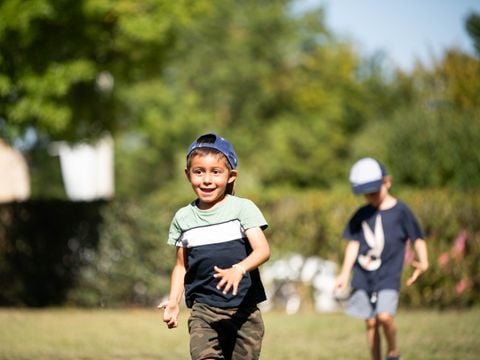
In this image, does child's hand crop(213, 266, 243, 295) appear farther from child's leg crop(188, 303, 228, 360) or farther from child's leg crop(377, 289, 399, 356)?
child's leg crop(377, 289, 399, 356)

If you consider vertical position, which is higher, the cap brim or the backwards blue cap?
the backwards blue cap

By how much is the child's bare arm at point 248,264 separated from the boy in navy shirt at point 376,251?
2.83 meters

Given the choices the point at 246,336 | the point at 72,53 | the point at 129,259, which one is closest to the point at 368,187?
the point at 246,336

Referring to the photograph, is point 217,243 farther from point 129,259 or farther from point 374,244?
point 129,259

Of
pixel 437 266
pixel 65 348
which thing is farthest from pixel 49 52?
pixel 437 266

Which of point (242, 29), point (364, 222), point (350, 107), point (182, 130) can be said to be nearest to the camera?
point (364, 222)

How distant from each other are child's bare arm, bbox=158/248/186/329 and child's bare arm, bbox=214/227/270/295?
0.35m

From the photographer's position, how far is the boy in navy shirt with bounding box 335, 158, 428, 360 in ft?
27.2

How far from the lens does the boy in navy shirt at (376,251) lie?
327 inches

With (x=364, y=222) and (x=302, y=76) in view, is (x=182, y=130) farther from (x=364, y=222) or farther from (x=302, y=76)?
(x=364, y=222)

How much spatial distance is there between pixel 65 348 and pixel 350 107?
38.4m

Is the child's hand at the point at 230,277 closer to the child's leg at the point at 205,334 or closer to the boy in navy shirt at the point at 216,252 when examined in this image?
the boy in navy shirt at the point at 216,252

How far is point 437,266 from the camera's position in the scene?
15281mm

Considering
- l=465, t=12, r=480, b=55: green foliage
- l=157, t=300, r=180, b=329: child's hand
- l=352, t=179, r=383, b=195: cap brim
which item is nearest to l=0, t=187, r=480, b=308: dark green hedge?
l=352, t=179, r=383, b=195: cap brim
